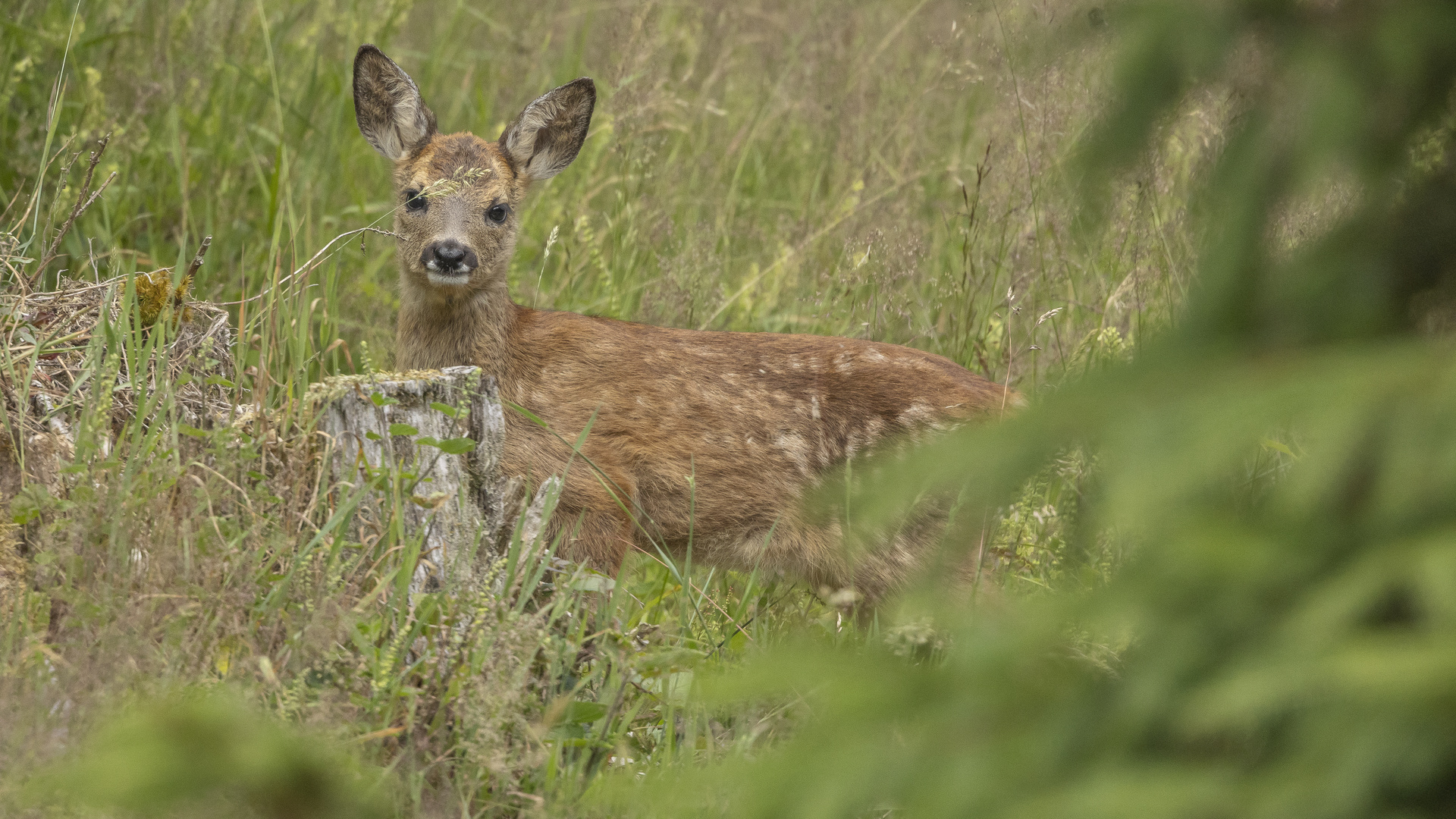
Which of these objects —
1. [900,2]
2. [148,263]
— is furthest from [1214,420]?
[900,2]

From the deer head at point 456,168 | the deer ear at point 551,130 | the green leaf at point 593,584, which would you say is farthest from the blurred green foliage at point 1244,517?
the deer ear at point 551,130

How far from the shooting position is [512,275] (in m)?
5.58

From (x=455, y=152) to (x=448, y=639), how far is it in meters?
2.63

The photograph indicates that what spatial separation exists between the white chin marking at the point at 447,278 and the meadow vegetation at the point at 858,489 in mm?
317

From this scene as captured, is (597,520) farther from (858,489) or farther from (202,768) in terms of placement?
(202,768)

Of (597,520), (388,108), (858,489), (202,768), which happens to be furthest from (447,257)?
(202,768)

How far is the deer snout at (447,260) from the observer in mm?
4652

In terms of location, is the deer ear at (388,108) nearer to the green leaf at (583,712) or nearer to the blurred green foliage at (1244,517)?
the green leaf at (583,712)

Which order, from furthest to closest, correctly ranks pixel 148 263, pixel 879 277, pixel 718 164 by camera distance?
pixel 718 164
pixel 148 263
pixel 879 277

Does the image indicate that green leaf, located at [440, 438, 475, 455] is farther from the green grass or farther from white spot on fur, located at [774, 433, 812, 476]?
white spot on fur, located at [774, 433, 812, 476]

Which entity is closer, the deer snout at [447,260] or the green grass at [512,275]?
the green grass at [512,275]

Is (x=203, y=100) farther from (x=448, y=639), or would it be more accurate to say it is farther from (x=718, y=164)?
(x=448, y=639)

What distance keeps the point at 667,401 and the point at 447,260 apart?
85 centimetres

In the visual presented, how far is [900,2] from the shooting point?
8352 millimetres
